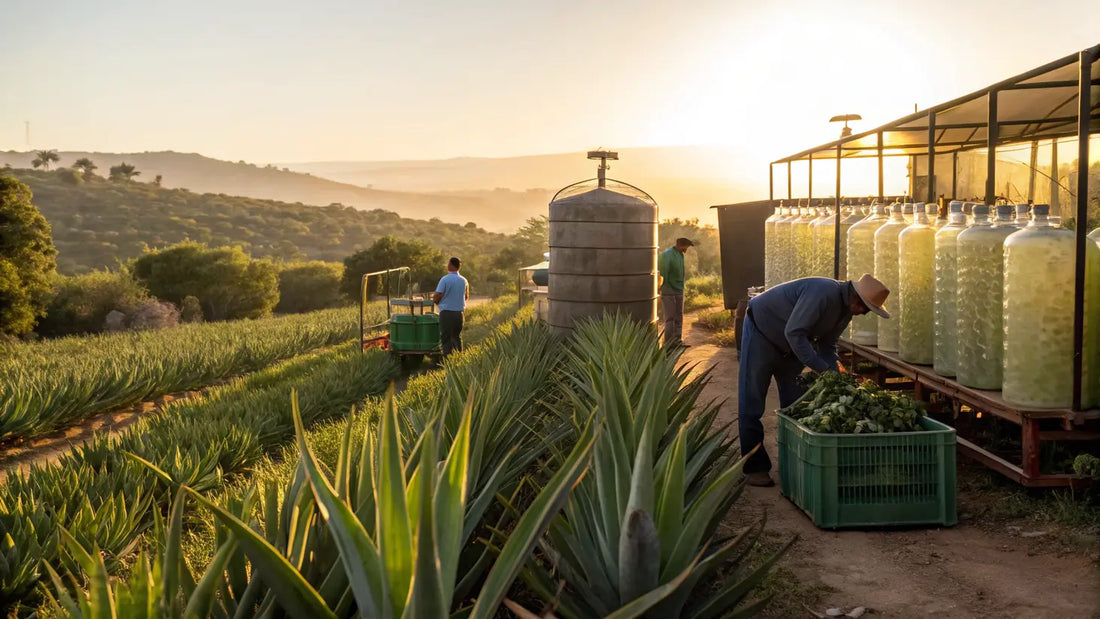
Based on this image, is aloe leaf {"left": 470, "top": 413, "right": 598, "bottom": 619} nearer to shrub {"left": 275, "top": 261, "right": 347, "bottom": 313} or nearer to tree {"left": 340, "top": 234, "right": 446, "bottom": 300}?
tree {"left": 340, "top": 234, "right": 446, "bottom": 300}

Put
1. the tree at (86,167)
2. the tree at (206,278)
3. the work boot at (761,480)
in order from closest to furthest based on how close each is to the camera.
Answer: the work boot at (761,480) → the tree at (206,278) → the tree at (86,167)

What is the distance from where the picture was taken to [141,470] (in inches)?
232

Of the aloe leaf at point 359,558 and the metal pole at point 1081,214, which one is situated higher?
the metal pole at point 1081,214

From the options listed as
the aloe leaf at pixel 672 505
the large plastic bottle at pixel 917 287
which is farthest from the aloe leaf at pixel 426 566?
the large plastic bottle at pixel 917 287

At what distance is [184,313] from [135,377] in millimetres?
16281

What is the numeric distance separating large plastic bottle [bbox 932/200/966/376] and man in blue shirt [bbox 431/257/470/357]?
719cm

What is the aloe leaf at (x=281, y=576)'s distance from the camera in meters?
1.72

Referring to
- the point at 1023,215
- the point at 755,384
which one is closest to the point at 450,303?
the point at 755,384

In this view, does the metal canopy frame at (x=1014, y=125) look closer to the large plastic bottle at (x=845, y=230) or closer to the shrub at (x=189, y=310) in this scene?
the large plastic bottle at (x=845, y=230)

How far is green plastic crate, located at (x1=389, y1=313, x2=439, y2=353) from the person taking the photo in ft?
41.1

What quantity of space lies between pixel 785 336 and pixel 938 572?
178cm

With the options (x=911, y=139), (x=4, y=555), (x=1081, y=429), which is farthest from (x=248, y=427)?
(x=911, y=139)

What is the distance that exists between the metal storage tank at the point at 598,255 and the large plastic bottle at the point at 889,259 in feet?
11.4

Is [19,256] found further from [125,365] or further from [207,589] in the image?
[207,589]
